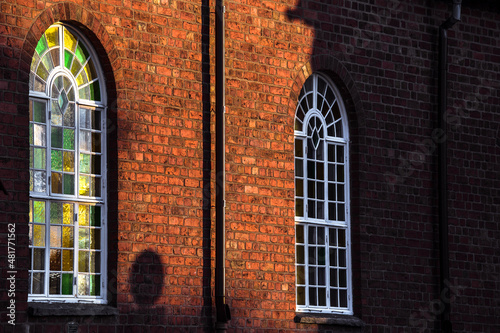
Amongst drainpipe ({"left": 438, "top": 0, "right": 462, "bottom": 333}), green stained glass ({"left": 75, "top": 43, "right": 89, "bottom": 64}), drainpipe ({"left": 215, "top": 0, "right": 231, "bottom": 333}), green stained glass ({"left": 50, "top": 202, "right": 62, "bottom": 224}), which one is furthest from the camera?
drainpipe ({"left": 438, "top": 0, "right": 462, "bottom": 333})

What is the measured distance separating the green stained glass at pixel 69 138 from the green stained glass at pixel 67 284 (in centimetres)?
154

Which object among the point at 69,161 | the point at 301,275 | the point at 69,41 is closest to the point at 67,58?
the point at 69,41

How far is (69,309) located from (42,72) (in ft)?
9.31

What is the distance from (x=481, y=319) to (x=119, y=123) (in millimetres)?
6707

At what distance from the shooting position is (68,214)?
12.4 metres

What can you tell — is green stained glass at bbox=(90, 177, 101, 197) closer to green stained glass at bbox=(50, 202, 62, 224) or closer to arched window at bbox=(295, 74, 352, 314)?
green stained glass at bbox=(50, 202, 62, 224)

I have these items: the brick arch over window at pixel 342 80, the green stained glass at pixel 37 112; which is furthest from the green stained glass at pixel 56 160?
the brick arch over window at pixel 342 80

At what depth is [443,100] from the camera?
1598 centimetres

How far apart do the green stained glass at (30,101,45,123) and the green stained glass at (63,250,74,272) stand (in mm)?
1578

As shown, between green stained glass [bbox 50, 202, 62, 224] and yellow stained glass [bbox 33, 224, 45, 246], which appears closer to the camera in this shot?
yellow stained glass [bbox 33, 224, 45, 246]

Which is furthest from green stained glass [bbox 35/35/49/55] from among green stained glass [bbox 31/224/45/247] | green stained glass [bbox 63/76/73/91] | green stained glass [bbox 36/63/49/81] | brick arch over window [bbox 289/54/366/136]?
brick arch over window [bbox 289/54/366/136]

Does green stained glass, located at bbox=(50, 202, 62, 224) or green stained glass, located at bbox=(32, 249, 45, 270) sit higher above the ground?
green stained glass, located at bbox=(50, 202, 62, 224)

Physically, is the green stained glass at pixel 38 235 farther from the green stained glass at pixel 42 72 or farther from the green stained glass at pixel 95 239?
the green stained glass at pixel 42 72

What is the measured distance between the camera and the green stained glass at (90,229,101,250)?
495 inches
